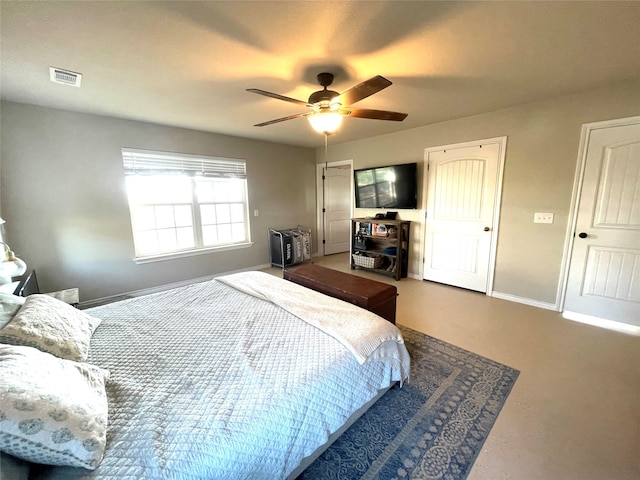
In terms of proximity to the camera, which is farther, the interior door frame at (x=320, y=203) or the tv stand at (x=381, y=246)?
the interior door frame at (x=320, y=203)

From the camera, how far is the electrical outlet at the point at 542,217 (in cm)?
295

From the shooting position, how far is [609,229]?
103 inches

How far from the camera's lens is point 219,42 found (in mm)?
1741

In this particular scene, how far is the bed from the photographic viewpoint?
2.81ft

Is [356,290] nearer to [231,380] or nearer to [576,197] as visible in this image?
[231,380]

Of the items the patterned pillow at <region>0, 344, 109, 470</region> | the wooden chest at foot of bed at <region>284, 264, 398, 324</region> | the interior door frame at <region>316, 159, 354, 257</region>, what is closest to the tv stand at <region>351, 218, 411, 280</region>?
the interior door frame at <region>316, 159, 354, 257</region>

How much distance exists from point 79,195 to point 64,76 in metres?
1.47

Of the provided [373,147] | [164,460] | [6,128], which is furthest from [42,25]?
[373,147]

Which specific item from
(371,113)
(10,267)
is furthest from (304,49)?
(10,267)

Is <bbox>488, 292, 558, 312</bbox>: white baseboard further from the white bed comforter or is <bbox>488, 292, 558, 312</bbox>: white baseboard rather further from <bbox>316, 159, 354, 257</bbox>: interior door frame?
<bbox>316, 159, 354, 257</bbox>: interior door frame

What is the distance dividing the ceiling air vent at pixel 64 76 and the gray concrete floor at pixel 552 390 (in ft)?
12.3

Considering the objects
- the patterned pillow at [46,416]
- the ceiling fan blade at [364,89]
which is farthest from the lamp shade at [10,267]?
the ceiling fan blade at [364,89]

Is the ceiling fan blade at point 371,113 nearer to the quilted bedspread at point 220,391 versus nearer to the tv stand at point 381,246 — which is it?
the quilted bedspread at point 220,391

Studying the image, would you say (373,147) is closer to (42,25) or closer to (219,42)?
(219,42)
